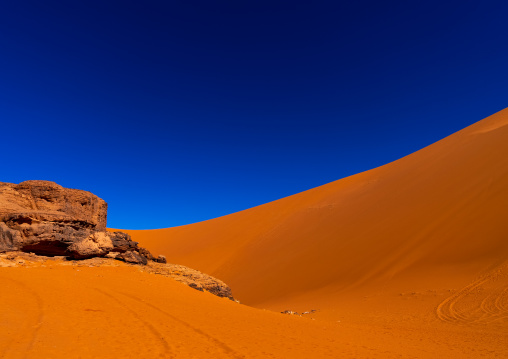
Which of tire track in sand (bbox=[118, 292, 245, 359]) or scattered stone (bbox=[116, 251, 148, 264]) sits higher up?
scattered stone (bbox=[116, 251, 148, 264])

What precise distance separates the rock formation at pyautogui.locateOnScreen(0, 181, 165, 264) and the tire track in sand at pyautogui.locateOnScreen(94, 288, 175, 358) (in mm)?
3650

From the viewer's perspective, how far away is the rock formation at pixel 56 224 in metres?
10.9

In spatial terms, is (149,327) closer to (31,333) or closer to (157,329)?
(157,329)

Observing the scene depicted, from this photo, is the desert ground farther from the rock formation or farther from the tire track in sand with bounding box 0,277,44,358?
the rock formation

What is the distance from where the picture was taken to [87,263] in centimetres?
1137

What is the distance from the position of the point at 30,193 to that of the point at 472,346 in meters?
16.1

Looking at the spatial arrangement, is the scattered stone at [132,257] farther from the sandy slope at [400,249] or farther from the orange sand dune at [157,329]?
the sandy slope at [400,249]

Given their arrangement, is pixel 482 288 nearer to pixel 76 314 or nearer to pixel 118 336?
pixel 118 336

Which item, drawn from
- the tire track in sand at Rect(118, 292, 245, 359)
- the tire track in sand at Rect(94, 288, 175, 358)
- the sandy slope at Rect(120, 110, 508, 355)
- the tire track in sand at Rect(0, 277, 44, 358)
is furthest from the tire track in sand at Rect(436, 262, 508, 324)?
the tire track in sand at Rect(0, 277, 44, 358)

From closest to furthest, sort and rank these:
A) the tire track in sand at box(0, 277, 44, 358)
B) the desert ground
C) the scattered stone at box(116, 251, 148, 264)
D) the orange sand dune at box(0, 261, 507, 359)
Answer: the tire track in sand at box(0, 277, 44, 358)
the orange sand dune at box(0, 261, 507, 359)
the desert ground
the scattered stone at box(116, 251, 148, 264)

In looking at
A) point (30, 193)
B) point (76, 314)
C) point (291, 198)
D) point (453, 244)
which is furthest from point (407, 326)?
point (291, 198)

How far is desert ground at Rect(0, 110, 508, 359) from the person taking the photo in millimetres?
6031

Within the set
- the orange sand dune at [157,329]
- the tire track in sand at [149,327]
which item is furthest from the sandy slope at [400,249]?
the tire track in sand at [149,327]

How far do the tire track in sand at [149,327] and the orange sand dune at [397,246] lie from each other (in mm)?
9145
